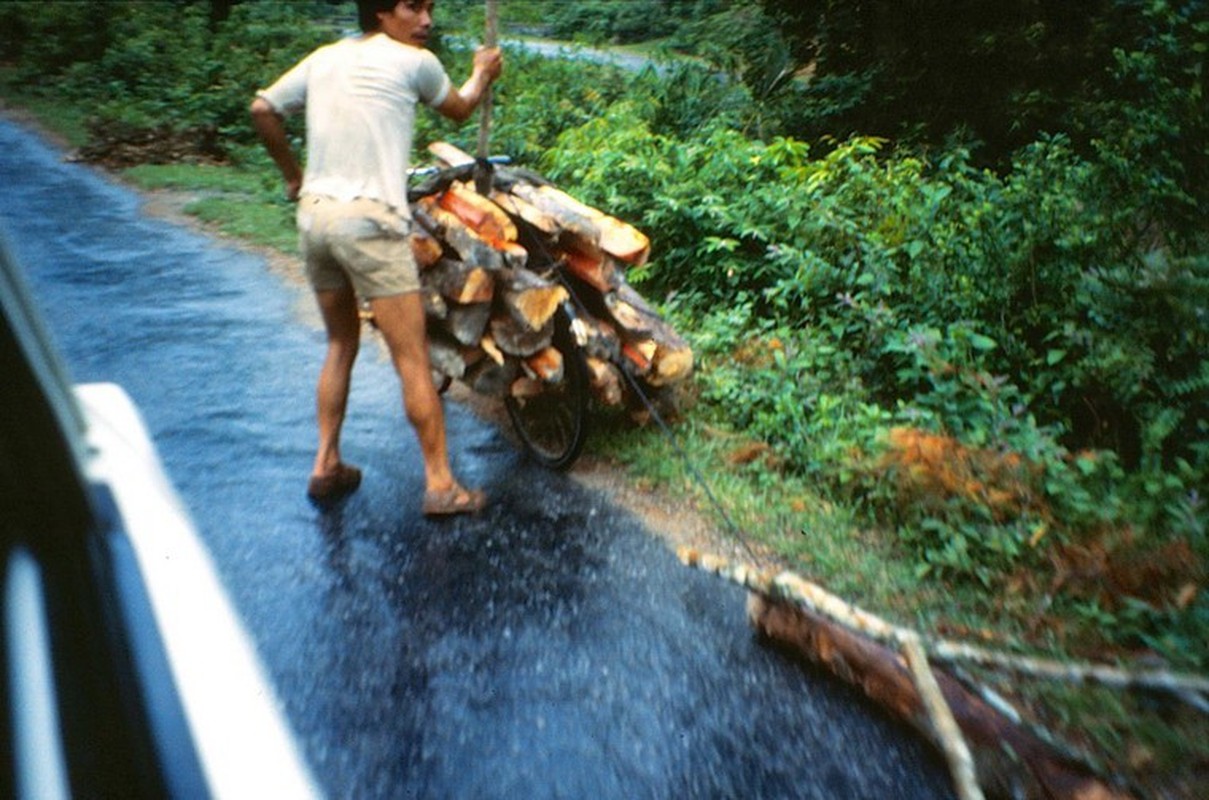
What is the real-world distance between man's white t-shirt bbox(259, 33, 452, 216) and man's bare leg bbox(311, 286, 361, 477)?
1.91 feet

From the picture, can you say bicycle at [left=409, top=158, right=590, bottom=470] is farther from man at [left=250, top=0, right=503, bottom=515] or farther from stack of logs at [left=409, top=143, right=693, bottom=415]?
man at [left=250, top=0, right=503, bottom=515]

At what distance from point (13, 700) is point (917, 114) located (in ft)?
32.9

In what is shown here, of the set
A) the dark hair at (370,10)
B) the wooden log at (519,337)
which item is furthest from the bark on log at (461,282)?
the dark hair at (370,10)

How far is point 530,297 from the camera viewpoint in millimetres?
4000

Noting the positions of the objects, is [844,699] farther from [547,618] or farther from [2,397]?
[2,397]

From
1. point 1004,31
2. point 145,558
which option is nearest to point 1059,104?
point 1004,31

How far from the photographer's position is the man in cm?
333

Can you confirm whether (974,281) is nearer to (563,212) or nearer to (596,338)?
(596,338)

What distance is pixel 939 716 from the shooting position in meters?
2.29

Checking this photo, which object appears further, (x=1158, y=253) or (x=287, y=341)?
(x=287, y=341)

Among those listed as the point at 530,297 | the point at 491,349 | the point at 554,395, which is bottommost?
the point at 554,395

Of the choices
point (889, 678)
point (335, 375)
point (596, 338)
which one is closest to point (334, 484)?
point (335, 375)

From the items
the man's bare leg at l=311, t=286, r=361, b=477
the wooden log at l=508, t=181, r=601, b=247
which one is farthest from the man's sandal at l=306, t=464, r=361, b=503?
the wooden log at l=508, t=181, r=601, b=247

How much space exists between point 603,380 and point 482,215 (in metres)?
1.09
